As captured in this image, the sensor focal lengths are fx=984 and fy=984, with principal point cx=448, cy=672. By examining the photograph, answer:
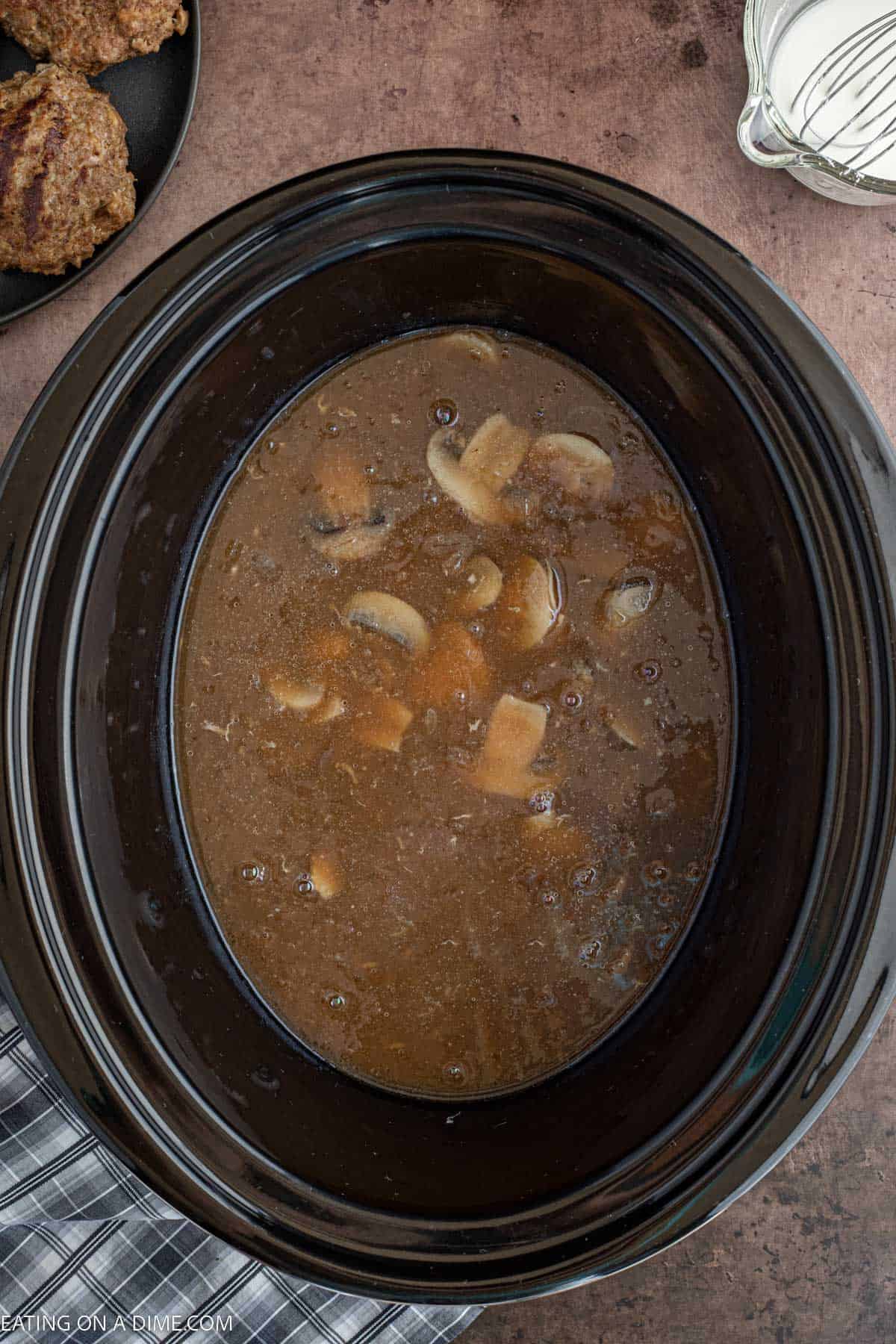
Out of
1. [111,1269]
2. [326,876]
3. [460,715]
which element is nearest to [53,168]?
[460,715]

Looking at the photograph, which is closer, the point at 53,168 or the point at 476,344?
the point at 53,168

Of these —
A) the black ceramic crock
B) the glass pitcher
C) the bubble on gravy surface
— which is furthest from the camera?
the bubble on gravy surface

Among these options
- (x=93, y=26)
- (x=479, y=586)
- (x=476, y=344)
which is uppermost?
(x=93, y=26)

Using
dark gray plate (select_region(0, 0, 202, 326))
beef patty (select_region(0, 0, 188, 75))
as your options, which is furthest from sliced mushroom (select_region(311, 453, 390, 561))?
beef patty (select_region(0, 0, 188, 75))

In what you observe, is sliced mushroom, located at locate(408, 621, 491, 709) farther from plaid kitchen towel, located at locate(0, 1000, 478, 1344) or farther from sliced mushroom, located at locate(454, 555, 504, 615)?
plaid kitchen towel, located at locate(0, 1000, 478, 1344)

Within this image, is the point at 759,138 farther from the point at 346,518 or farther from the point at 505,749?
the point at 505,749

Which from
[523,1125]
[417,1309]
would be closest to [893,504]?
[523,1125]

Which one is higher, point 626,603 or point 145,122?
point 145,122
